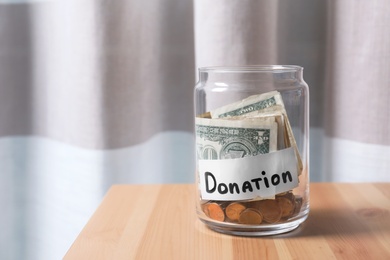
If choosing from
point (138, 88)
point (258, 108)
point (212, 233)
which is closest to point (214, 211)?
point (212, 233)

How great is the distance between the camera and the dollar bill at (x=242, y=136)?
25.1 inches

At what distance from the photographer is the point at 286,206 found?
0.67 metres

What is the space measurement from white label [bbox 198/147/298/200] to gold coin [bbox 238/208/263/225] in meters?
0.02

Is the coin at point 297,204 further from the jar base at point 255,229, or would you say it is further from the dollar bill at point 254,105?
the dollar bill at point 254,105

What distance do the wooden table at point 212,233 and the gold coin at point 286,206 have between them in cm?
2

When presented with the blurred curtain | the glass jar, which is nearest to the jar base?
the glass jar

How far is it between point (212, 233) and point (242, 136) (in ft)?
0.40

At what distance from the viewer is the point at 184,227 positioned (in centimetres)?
70

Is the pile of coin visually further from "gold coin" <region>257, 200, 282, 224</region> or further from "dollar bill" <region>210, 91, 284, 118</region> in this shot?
"dollar bill" <region>210, 91, 284, 118</region>

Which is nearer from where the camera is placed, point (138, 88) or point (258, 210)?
point (258, 210)

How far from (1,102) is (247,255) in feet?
2.42

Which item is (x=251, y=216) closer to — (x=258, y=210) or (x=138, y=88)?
(x=258, y=210)

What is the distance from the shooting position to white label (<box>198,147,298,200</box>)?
65 cm

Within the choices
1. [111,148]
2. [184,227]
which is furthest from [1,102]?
[184,227]
